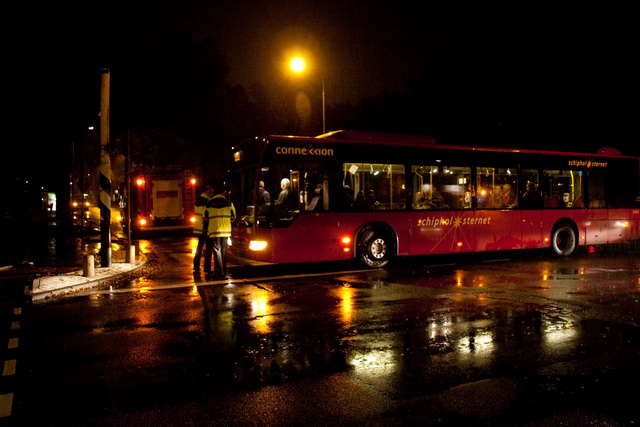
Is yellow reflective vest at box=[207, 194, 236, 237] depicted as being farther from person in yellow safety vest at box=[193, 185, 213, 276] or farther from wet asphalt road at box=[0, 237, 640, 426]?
wet asphalt road at box=[0, 237, 640, 426]

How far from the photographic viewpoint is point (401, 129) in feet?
121

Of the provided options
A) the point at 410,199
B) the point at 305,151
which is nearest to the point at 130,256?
the point at 305,151

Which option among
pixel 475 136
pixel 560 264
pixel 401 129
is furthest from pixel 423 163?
pixel 401 129

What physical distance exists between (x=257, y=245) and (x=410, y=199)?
412 centimetres

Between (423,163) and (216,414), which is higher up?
(423,163)

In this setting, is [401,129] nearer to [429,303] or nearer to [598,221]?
[598,221]

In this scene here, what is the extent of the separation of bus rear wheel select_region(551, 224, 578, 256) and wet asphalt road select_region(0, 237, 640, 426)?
16.5ft

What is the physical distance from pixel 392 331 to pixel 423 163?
24.8ft

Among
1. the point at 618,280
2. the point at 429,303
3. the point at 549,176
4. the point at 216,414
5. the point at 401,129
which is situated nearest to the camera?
the point at 216,414

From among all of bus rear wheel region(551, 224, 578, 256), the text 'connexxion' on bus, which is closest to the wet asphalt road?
the text 'connexxion' on bus

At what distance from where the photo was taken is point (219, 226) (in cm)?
1188

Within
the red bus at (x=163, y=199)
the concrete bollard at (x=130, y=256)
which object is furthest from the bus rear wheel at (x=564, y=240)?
the red bus at (x=163, y=199)

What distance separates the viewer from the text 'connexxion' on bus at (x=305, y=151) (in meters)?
12.1

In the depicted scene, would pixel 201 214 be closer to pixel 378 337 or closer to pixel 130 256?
pixel 130 256
